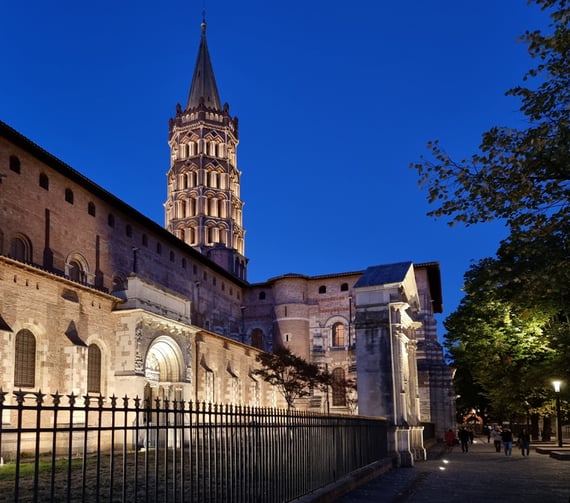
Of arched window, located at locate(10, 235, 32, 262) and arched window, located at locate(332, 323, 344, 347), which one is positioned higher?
arched window, located at locate(10, 235, 32, 262)

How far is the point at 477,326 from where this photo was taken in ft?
98.3

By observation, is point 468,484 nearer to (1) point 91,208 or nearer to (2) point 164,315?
(2) point 164,315

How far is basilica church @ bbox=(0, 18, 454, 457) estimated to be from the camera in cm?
1900

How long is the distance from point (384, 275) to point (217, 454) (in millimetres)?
12293

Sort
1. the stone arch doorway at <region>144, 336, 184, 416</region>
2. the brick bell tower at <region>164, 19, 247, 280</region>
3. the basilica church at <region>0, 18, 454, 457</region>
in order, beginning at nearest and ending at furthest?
the basilica church at <region>0, 18, 454, 457</region>
the stone arch doorway at <region>144, 336, 184, 416</region>
the brick bell tower at <region>164, 19, 247, 280</region>

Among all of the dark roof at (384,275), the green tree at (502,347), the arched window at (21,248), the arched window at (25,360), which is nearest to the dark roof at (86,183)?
the arched window at (21,248)

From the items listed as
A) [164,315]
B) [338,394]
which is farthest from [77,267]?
[338,394]

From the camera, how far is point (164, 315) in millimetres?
27844

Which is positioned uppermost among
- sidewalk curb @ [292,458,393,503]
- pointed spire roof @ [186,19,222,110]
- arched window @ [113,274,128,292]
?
pointed spire roof @ [186,19,222,110]

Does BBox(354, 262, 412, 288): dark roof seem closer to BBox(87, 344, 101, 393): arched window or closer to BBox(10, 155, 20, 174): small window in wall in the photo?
BBox(87, 344, 101, 393): arched window

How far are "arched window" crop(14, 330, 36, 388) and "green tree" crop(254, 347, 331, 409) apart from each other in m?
20.7

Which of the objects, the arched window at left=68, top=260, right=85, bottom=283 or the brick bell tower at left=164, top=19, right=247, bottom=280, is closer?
the arched window at left=68, top=260, right=85, bottom=283

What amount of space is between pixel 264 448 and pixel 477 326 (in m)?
23.1

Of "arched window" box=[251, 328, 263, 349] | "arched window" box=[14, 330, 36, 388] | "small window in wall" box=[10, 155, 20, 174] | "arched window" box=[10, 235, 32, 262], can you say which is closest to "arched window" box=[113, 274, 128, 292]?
"arched window" box=[10, 235, 32, 262]
